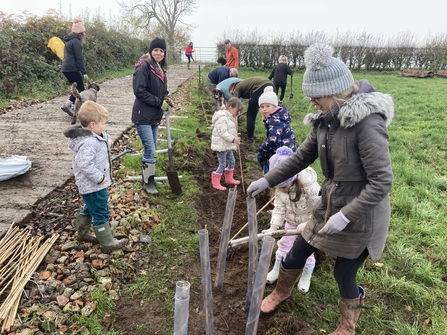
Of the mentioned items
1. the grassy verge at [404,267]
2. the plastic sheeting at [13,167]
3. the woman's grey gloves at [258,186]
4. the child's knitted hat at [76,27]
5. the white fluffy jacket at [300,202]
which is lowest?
the grassy verge at [404,267]

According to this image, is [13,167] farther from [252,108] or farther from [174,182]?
[252,108]

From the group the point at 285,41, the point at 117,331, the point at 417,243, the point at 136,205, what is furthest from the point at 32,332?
the point at 285,41

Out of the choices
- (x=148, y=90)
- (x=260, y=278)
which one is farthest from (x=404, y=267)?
(x=148, y=90)

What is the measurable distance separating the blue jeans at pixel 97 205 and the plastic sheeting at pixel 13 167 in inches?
69.0

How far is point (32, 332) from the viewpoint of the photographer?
7.89 feet

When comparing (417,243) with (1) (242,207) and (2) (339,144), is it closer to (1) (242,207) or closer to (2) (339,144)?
(1) (242,207)

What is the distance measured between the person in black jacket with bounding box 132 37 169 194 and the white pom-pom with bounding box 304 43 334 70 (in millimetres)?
2668

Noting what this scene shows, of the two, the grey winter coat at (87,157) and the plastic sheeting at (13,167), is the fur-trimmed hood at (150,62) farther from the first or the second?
the plastic sheeting at (13,167)

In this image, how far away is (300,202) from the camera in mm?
2941

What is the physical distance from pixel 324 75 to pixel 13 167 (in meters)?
4.11

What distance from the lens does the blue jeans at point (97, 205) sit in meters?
3.09

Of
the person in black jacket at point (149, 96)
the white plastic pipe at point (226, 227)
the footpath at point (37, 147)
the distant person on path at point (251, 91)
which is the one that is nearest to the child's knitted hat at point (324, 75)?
the white plastic pipe at point (226, 227)

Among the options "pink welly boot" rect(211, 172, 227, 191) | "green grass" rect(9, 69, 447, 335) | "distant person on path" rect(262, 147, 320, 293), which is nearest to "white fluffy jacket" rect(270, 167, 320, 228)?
"distant person on path" rect(262, 147, 320, 293)

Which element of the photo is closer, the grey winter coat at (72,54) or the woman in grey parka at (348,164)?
the woman in grey parka at (348,164)
